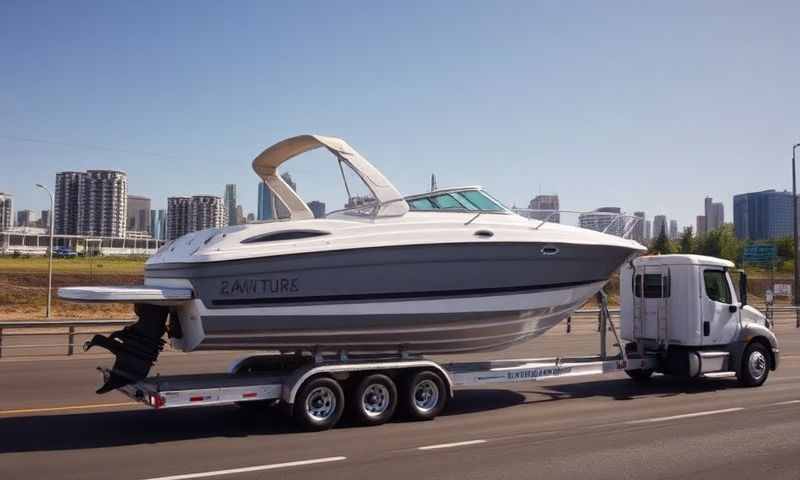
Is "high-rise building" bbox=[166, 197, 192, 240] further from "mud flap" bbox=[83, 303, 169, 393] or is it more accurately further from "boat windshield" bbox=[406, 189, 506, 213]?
"mud flap" bbox=[83, 303, 169, 393]

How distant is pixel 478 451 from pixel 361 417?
1.96 meters

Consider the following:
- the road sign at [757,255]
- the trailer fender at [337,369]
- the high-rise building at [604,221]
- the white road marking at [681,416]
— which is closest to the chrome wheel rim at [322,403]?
the trailer fender at [337,369]

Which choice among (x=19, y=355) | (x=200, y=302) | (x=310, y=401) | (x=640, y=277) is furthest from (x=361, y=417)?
(x=19, y=355)

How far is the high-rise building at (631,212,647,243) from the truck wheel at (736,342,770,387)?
2807mm

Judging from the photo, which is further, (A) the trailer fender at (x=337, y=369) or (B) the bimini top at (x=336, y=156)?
(B) the bimini top at (x=336, y=156)

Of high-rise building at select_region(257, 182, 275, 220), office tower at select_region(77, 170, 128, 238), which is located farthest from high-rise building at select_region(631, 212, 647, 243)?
office tower at select_region(77, 170, 128, 238)

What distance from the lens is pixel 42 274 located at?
52562 mm

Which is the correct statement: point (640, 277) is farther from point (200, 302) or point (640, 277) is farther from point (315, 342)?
point (200, 302)

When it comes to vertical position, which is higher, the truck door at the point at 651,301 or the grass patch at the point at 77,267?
the grass patch at the point at 77,267

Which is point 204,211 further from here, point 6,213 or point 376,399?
point 6,213

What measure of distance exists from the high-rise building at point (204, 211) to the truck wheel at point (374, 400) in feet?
270

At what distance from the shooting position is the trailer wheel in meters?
9.20

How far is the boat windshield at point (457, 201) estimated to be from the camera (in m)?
10.9

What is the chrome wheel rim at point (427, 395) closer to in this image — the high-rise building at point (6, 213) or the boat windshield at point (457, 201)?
the boat windshield at point (457, 201)
